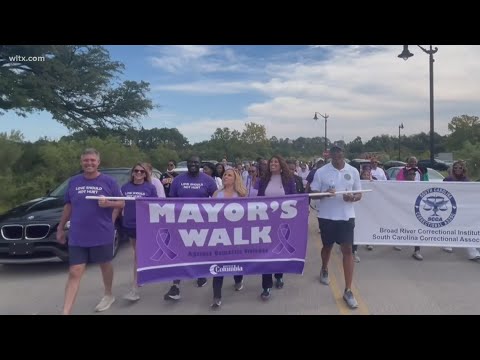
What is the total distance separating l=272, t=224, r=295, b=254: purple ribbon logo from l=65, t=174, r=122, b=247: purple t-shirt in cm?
206

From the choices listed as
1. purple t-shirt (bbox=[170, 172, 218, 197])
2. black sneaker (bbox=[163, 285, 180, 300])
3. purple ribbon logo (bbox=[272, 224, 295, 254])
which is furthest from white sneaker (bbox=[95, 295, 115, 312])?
purple ribbon logo (bbox=[272, 224, 295, 254])

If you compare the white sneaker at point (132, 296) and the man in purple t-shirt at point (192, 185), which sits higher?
the man in purple t-shirt at point (192, 185)

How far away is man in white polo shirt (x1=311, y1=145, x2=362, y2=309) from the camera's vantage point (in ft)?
16.6

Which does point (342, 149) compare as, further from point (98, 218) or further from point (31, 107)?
point (31, 107)

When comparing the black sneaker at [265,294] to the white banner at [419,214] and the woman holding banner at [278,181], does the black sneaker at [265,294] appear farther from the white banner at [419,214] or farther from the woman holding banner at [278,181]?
the white banner at [419,214]

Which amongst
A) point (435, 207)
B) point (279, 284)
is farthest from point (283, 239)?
point (435, 207)

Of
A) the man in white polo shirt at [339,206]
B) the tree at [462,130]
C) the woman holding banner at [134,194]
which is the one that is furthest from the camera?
the tree at [462,130]

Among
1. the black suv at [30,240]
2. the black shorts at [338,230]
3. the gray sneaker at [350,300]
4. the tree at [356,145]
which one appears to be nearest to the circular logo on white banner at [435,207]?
the black shorts at [338,230]

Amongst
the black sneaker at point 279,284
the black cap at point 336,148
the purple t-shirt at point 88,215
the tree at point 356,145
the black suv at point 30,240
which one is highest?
the tree at point 356,145

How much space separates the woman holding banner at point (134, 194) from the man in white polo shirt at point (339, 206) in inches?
89.5

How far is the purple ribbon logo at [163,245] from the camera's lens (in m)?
4.86

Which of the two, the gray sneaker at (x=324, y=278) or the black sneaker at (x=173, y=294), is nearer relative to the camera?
the black sneaker at (x=173, y=294)

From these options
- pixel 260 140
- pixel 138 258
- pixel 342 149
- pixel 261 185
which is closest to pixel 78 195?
pixel 138 258

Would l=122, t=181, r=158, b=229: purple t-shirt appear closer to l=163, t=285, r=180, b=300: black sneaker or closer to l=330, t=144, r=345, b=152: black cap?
l=163, t=285, r=180, b=300: black sneaker
